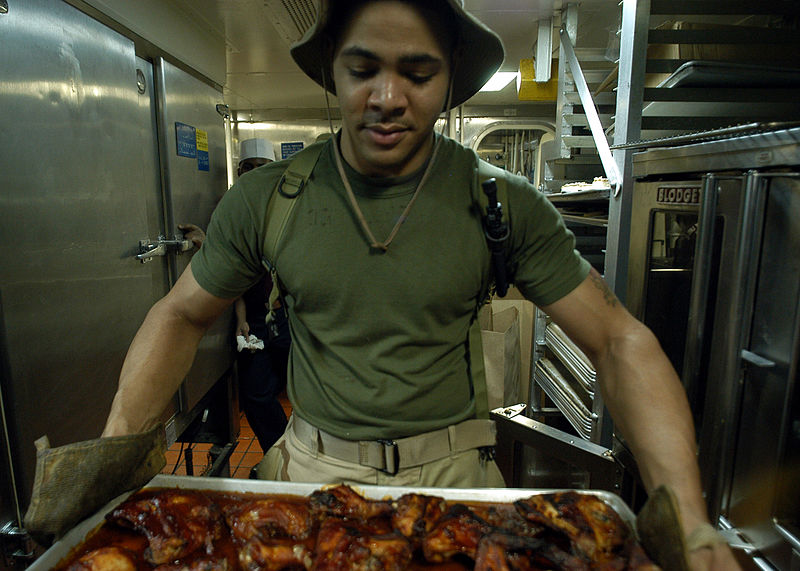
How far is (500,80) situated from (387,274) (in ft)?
19.5

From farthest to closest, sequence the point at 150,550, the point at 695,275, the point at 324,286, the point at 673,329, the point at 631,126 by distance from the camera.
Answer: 1. the point at 631,126
2. the point at 673,329
3. the point at 695,275
4. the point at 324,286
5. the point at 150,550

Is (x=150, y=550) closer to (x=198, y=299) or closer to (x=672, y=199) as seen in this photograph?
(x=198, y=299)

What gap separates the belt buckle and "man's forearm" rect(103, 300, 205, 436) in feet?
2.26

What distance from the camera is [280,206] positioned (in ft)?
5.06

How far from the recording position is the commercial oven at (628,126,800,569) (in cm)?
169

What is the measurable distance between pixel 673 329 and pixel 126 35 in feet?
12.0

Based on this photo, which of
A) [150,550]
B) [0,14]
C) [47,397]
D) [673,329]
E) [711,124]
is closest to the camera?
[150,550]

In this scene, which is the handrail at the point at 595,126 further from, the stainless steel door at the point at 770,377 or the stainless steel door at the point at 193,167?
the stainless steel door at the point at 193,167

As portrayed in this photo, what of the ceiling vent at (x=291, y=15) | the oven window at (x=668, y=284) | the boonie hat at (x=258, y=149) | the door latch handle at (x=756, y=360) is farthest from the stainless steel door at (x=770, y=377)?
the boonie hat at (x=258, y=149)

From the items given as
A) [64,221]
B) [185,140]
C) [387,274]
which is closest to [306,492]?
[387,274]

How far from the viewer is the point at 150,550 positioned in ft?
3.70

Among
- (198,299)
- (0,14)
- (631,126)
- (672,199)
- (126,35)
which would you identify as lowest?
(198,299)

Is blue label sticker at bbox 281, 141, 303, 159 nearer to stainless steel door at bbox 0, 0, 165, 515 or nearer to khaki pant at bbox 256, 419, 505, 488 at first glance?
stainless steel door at bbox 0, 0, 165, 515

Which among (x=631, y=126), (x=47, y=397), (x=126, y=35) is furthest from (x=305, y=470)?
(x=126, y=35)
